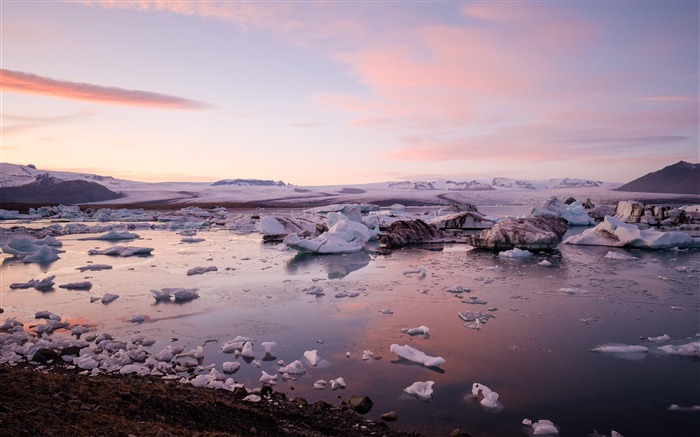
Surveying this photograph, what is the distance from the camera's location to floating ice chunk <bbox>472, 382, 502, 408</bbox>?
11.9 feet

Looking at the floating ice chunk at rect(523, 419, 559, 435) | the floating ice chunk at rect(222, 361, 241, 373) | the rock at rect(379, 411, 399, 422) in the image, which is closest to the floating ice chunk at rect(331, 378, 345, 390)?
the rock at rect(379, 411, 399, 422)

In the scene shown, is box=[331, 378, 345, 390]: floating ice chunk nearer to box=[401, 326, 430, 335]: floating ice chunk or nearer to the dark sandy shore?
the dark sandy shore

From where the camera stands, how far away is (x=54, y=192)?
69.4 m

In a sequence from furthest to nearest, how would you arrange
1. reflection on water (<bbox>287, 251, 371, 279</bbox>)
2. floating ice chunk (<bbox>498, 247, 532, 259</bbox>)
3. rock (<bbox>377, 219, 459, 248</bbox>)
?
1. rock (<bbox>377, 219, 459, 248</bbox>)
2. floating ice chunk (<bbox>498, 247, 532, 259</bbox>)
3. reflection on water (<bbox>287, 251, 371, 279</bbox>)

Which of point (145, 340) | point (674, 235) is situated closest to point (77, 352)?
point (145, 340)

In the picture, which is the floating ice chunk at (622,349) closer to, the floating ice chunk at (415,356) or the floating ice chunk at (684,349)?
the floating ice chunk at (684,349)

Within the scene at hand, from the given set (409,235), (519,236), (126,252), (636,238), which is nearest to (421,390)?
(519,236)

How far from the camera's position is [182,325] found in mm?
6055

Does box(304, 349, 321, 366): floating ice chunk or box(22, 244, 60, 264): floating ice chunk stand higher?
box(22, 244, 60, 264): floating ice chunk

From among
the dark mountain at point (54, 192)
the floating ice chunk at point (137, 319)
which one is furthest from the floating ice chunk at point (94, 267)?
the dark mountain at point (54, 192)

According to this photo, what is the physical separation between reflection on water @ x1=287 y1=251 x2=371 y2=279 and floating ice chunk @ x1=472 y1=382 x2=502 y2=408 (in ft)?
19.9

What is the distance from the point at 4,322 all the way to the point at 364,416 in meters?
5.52

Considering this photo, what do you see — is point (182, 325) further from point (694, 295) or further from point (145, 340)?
point (694, 295)

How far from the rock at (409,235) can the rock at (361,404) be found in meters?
12.6
